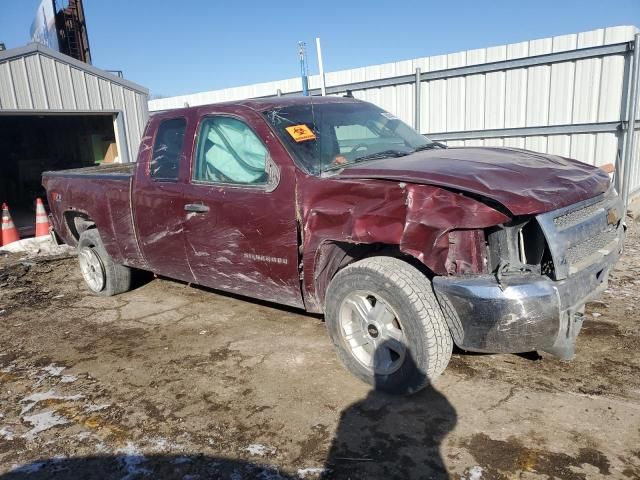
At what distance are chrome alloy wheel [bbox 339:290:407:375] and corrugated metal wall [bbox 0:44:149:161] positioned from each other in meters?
9.01

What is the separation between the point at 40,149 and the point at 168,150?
17.5 meters

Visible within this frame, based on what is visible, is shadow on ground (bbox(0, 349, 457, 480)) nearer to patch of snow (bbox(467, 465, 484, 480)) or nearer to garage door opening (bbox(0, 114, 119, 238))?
patch of snow (bbox(467, 465, 484, 480))

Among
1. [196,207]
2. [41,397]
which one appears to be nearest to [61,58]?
[196,207]

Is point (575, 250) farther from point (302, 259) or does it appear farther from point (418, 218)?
point (302, 259)

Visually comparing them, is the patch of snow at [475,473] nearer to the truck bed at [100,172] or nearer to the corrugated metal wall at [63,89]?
the truck bed at [100,172]

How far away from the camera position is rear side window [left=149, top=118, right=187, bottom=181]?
4176 mm

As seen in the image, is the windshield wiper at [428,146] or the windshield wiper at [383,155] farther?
the windshield wiper at [428,146]

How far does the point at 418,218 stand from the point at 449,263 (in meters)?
0.31

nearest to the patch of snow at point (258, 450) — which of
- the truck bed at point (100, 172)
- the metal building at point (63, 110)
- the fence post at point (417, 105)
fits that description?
the truck bed at point (100, 172)

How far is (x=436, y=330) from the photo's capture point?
2.80 meters

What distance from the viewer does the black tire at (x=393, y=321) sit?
2801mm

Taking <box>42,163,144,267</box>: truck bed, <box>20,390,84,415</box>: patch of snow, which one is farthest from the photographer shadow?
<box>42,163,144,267</box>: truck bed

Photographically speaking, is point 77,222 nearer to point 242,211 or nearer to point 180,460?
point 242,211

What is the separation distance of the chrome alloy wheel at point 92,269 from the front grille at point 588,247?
468 centimetres
